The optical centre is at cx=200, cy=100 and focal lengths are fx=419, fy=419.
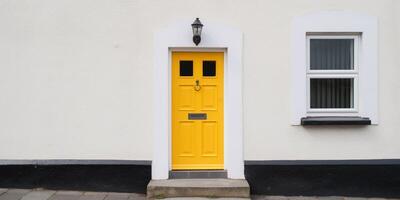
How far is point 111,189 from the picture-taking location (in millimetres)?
6852

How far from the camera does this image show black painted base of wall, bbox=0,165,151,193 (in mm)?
6801

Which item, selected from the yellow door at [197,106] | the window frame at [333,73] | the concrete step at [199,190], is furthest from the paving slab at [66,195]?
the window frame at [333,73]

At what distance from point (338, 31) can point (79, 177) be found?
482 centimetres

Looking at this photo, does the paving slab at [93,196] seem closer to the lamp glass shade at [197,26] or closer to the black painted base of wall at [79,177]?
the black painted base of wall at [79,177]

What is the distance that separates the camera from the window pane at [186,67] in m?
7.00

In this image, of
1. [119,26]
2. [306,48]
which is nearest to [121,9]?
[119,26]

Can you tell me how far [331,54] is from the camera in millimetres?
6973

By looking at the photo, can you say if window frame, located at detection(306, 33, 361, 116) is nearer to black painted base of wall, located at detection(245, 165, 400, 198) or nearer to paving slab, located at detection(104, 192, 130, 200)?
black painted base of wall, located at detection(245, 165, 400, 198)

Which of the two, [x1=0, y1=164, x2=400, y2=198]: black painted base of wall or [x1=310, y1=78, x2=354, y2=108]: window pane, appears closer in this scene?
[x1=0, y1=164, x2=400, y2=198]: black painted base of wall

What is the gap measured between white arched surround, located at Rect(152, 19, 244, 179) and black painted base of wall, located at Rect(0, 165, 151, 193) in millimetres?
323

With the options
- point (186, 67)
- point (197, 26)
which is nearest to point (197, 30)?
point (197, 26)

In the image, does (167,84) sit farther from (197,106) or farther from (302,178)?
(302,178)

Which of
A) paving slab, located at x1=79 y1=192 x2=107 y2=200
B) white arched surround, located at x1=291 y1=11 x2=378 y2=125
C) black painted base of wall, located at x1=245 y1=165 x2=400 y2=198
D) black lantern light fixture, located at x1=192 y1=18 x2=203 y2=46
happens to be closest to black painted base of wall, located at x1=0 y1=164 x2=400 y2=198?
black painted base of wall, located at x1=245 y1=165 x2=400 y2=198

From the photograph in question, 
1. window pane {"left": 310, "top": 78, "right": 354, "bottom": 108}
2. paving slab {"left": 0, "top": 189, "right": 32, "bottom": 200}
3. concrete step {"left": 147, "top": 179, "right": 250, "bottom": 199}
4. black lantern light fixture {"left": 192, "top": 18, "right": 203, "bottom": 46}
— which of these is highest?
black lantern light fixture {"left": 192, "top": 18, "right": 203, "bottom": 46}
